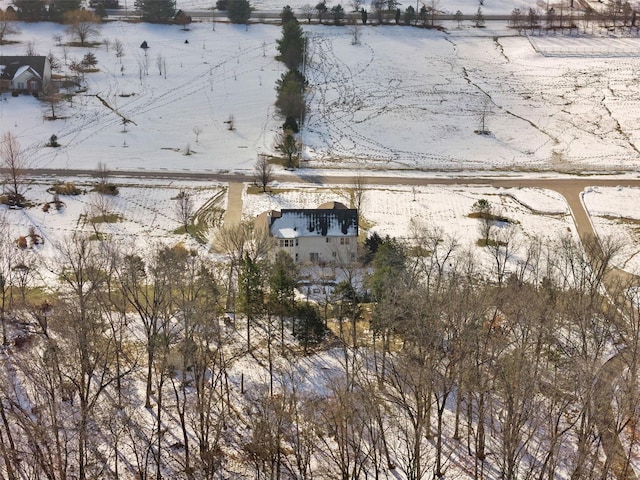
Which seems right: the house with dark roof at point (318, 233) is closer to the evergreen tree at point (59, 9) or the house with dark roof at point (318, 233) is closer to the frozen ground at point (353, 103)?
the frozen ground at point (353, 103)

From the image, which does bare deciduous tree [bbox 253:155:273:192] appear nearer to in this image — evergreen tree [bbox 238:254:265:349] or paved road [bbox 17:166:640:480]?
paved road [bbox 17:166:640:480]

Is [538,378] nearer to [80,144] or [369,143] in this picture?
[369,143]

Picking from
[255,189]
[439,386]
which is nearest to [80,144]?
[255,189]

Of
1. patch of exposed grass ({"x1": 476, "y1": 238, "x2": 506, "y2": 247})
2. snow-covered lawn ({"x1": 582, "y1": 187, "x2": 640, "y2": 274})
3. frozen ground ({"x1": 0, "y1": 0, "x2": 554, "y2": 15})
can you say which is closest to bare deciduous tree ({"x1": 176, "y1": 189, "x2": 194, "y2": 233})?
patch of exposed grass ({"x1": 476, "y1": 238, "x2": 506, "y2": 247})

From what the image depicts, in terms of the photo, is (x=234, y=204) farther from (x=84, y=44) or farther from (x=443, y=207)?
(x=84, y=44)

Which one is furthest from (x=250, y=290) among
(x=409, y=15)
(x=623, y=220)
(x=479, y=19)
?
(x=479, y=19)
